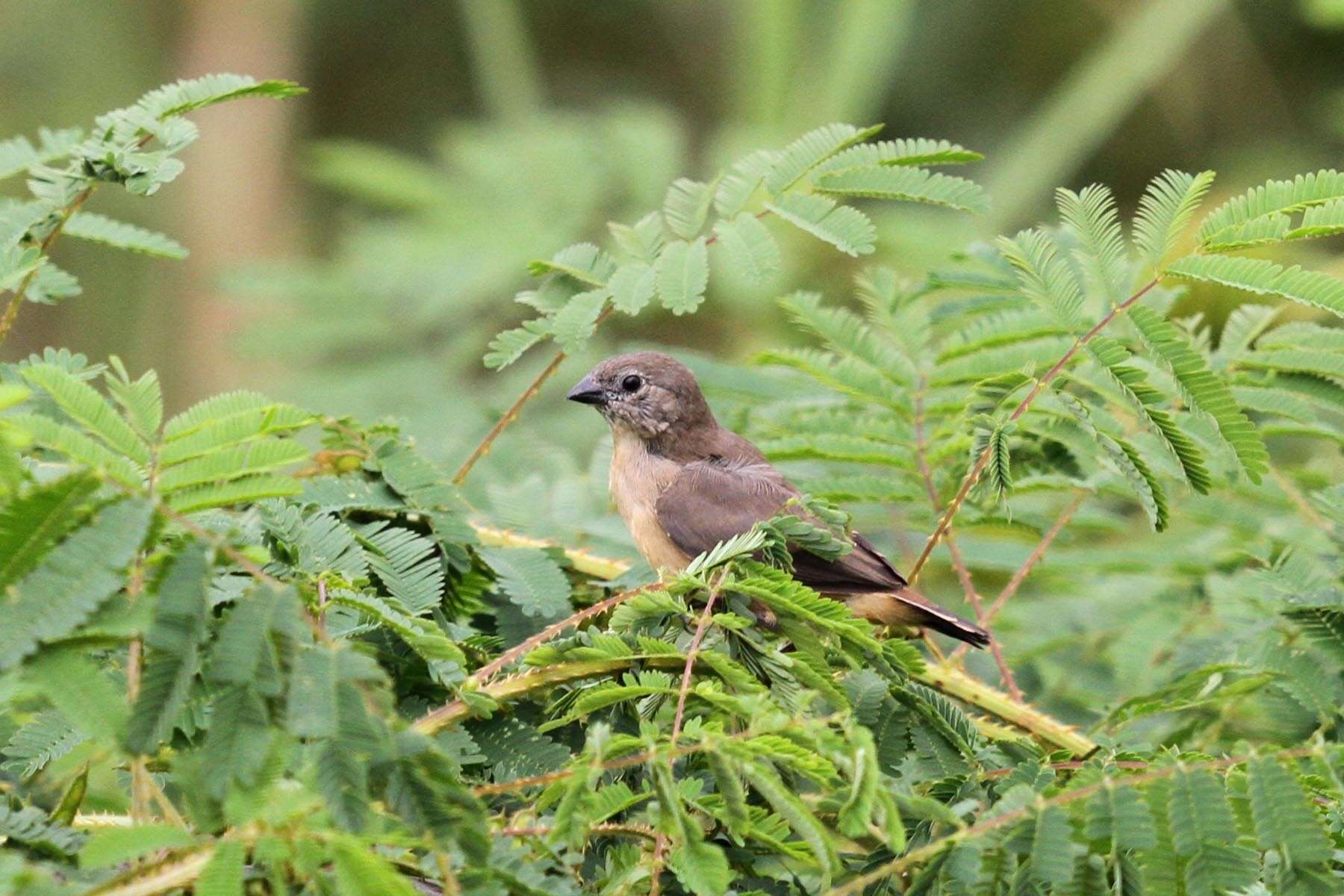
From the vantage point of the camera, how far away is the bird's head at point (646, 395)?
4285 millimetres

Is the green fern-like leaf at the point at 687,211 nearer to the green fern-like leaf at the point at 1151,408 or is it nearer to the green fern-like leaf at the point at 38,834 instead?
the green fern-like leaf at the point at 1151,408

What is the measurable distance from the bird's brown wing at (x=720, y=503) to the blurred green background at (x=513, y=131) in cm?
134

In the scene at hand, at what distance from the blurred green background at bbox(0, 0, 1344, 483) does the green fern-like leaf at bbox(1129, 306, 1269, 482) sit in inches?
112

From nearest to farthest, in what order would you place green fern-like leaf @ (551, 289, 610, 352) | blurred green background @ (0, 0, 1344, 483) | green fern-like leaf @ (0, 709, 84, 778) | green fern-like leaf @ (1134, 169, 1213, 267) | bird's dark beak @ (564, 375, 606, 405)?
green fern-like leaf @ (0, 709, 84, 778), green fern-like leaf @ (1134, 169, 1213, 267), green fern-like leaf @ (551, 289, 610, 352), bird's dark beak @ (564, 375, 606, 405), blurred green background @ (0, 0, 1344, 483)

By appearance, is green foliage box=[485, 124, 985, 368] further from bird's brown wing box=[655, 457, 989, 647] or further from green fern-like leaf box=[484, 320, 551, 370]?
bird's brown wing box=[655, 457, 989, 647]

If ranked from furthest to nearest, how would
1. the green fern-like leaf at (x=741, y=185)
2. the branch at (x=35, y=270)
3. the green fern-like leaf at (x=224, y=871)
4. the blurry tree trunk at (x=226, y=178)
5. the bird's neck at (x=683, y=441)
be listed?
the blurry tree trunk at (x=226, y=178)
the bird's neck at (x=683, y=441)
the green fern-like leaf at (x=741, y=185)
the branch at (x=35, y=270)
the green fern-like leaf at (x=224, y=871)

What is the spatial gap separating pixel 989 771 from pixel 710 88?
409 inches

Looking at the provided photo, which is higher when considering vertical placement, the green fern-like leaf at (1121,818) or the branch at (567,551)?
the branch at (567,551)

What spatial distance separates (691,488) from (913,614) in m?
0.79

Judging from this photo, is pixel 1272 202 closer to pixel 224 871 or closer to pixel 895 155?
pixel 895 155

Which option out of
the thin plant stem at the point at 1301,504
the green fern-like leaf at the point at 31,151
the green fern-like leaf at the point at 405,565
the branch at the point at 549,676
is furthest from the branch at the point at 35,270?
the thin plant stem at the point at 1301,504

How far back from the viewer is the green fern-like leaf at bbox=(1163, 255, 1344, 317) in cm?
262

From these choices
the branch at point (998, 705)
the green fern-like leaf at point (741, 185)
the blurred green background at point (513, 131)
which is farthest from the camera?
the blurred green background at point (513, 131)

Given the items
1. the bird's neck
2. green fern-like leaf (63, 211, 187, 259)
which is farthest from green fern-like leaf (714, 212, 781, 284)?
green fern-like leaf (63, 211, 187, 259)
